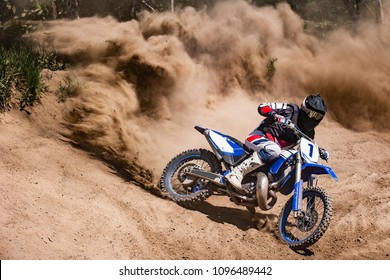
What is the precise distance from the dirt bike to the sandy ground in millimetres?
266

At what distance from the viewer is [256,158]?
631 cm

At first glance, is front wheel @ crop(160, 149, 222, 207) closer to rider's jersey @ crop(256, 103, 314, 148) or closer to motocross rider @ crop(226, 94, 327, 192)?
motocross rider @ crop(226, 94, 327, 192)

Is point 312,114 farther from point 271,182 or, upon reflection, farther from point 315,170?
point 271,182

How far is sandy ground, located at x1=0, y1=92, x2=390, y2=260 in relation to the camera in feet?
15.9

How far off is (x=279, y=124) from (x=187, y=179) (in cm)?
151

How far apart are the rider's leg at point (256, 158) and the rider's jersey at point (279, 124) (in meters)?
0.17

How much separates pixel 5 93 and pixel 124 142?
1.86m

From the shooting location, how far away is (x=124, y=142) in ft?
24.5

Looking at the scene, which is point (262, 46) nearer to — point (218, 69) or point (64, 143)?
point (218, 69)

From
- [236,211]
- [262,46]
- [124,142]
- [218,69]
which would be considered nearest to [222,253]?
[236,211]

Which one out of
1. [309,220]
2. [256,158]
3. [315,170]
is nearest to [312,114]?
[315,170]

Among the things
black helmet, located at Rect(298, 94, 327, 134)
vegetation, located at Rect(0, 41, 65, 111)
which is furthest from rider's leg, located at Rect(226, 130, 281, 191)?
vegetation, located at Rect(0, 41, 65, 111)

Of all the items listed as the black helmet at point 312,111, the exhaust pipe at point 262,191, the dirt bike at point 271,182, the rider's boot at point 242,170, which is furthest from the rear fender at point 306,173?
the black helmet at point 312,111

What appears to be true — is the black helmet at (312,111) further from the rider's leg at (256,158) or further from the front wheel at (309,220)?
the front wheel at (309,220)
